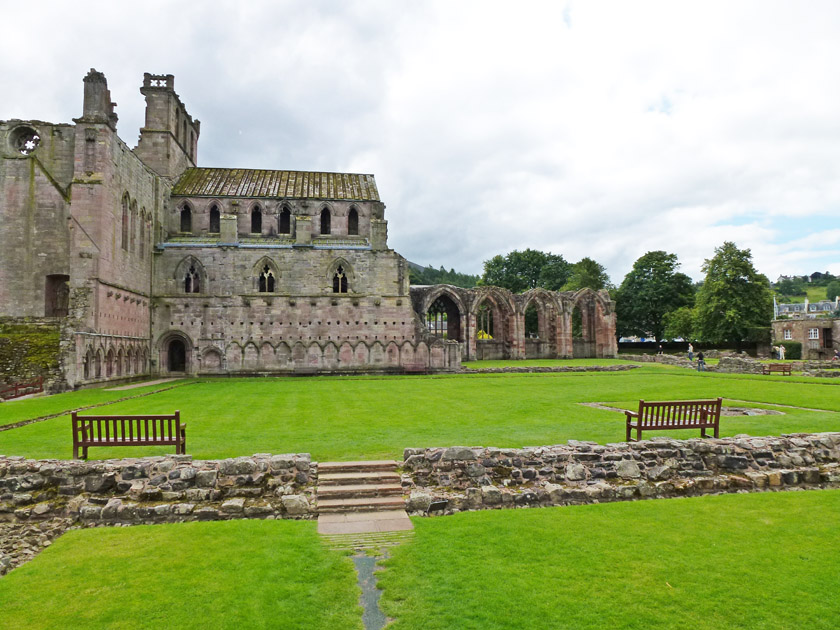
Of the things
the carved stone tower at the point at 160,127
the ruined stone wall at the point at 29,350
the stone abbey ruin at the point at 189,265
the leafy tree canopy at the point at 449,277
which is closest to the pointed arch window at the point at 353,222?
the stone abbey ruin at the point at 189,265

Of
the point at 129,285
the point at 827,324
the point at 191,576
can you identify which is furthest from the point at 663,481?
the point at 827,324

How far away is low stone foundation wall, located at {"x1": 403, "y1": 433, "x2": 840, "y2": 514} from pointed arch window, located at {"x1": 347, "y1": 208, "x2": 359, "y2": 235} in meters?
35.2

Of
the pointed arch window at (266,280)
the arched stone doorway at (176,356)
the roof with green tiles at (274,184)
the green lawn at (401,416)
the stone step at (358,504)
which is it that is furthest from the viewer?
the roof with green tiles at (274,184)

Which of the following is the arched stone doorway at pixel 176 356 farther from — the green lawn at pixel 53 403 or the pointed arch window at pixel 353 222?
the pointed arch window at pixel 353 222

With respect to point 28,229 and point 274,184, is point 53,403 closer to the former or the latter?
point 28,229

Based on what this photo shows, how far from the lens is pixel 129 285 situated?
32.1 meters

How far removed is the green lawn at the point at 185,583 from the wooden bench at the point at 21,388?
18572 millimetres

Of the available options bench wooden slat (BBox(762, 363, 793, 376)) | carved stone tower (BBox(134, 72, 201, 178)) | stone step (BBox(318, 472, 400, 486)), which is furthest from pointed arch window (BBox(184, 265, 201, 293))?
bench wooden slat (BBox(762, 363, 793, 376))

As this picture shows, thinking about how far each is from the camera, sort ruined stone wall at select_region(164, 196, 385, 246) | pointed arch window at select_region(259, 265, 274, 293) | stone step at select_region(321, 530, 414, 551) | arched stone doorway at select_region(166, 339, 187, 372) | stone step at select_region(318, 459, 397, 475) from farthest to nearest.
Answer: ruined stone wall at select_region(164, 196, 385, 246) → pointed arch window at select_region(259, 265, 274, 293) → arched stone doorway at select_region(166, 339, 187, 372) → stone step at select_region(318, 459, 397, 475) → stone step at select_region(321, 530, 414, 551)

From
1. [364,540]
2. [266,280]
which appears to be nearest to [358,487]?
[364,540]

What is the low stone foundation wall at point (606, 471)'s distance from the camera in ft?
30.4

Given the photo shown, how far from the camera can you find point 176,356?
A: 3725 cm

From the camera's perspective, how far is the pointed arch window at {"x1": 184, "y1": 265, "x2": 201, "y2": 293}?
123ft

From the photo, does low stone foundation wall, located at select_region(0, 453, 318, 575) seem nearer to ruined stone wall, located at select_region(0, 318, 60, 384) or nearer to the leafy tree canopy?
ruined stone wall, located at select_region(0, 318, 60, 384)
